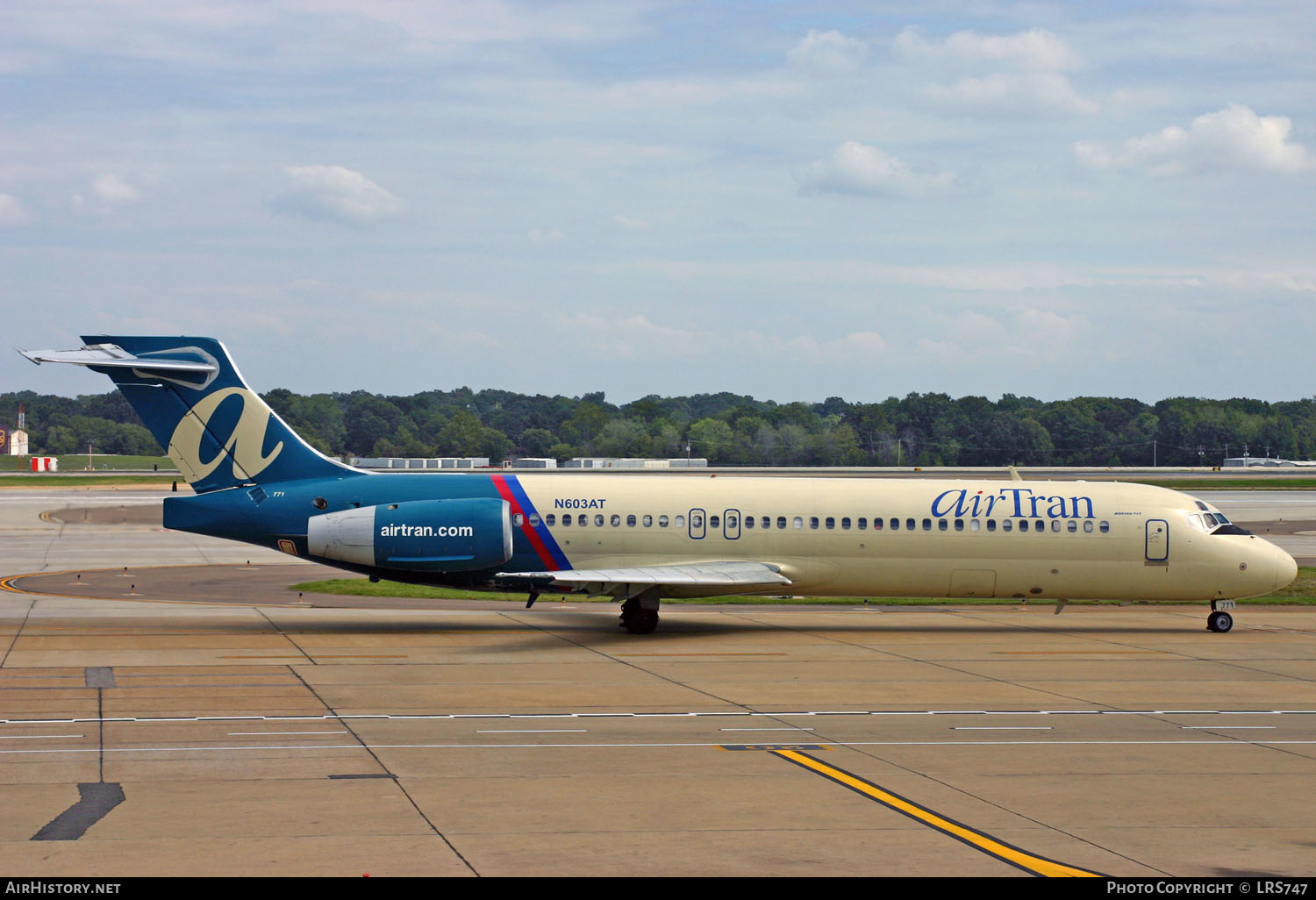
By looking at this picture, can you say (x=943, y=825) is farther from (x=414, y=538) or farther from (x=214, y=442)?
(x=214, y=442)

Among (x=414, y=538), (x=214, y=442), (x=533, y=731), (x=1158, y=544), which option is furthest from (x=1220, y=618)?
(x=214, y=442)

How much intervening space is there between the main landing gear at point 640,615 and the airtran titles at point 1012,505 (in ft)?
23.9

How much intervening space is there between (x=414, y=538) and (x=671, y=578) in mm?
6200

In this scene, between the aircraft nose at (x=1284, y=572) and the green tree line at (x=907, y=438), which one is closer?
the aircraft nose at (x=1284, y=572)

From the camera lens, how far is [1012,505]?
31.9 m

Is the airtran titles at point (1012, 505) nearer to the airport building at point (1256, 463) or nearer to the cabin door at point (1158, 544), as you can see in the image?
the cabin door at point (1158, 544)

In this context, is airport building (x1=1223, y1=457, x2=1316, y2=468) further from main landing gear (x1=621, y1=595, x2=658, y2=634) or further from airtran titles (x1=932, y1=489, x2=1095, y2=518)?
main landing gear (x1=621, y1=595, x2=658, y2=634)

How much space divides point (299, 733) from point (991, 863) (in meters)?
10.5

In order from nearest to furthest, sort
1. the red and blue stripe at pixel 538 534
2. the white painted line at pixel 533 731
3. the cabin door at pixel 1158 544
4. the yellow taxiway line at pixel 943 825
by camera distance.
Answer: the yellow taxiway line at pixel 943 825 → the white painted line at pixel 533 731 → the red and blue stripe at pixel 538 534 → the cabin door at pixel 1158 544

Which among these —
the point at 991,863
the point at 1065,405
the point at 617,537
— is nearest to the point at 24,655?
the point at 617,537

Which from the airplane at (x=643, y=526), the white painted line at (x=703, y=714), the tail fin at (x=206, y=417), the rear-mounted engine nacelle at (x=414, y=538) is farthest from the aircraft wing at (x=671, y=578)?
the white painted line at (x=703, y=714)

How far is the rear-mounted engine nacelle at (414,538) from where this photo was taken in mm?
30469

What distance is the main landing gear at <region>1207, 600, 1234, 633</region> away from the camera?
3238cm

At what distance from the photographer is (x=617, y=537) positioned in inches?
1233
